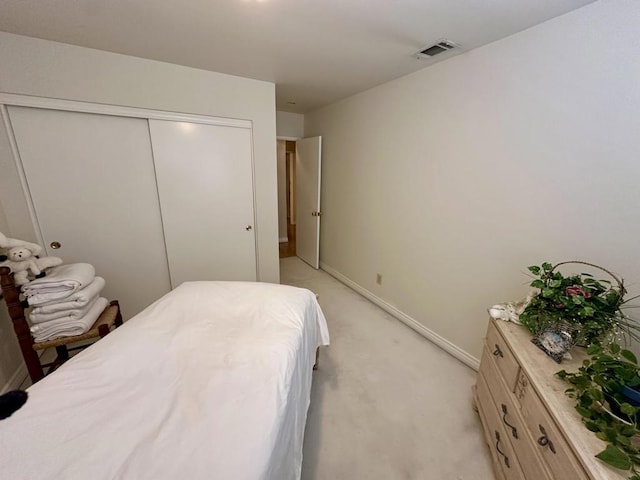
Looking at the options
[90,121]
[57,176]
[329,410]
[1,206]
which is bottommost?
[329,410]

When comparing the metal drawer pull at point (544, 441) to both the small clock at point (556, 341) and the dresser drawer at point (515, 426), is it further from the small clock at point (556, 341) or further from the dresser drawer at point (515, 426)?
the small clock at point (556, 341)

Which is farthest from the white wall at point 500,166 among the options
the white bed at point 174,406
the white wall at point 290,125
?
the white bed at point 174,406

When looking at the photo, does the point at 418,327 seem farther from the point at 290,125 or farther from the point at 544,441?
the point at 290,125

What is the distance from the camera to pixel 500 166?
5.57 feet

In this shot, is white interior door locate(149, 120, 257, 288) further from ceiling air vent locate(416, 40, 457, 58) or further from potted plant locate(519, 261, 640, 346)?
potted plant locate(519, 261, 640, 346)

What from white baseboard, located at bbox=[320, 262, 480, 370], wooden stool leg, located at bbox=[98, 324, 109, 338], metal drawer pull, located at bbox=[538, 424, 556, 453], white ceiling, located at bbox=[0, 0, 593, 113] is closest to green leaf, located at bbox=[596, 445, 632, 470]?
metal drawer pull, located at bbox=[538, 424, 556, 453]

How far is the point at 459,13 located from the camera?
1.35 m

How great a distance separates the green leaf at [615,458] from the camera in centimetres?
67

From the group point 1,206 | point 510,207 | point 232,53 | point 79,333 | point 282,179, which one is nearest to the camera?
point 79,333

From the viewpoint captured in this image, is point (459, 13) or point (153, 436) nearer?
point (153, 436)

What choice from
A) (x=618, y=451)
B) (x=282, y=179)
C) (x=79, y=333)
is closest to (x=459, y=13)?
(x=618, y=451)

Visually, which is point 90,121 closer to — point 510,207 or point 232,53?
point 232,53

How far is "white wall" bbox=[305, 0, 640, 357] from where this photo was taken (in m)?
1.24

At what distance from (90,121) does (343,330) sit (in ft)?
9.32
